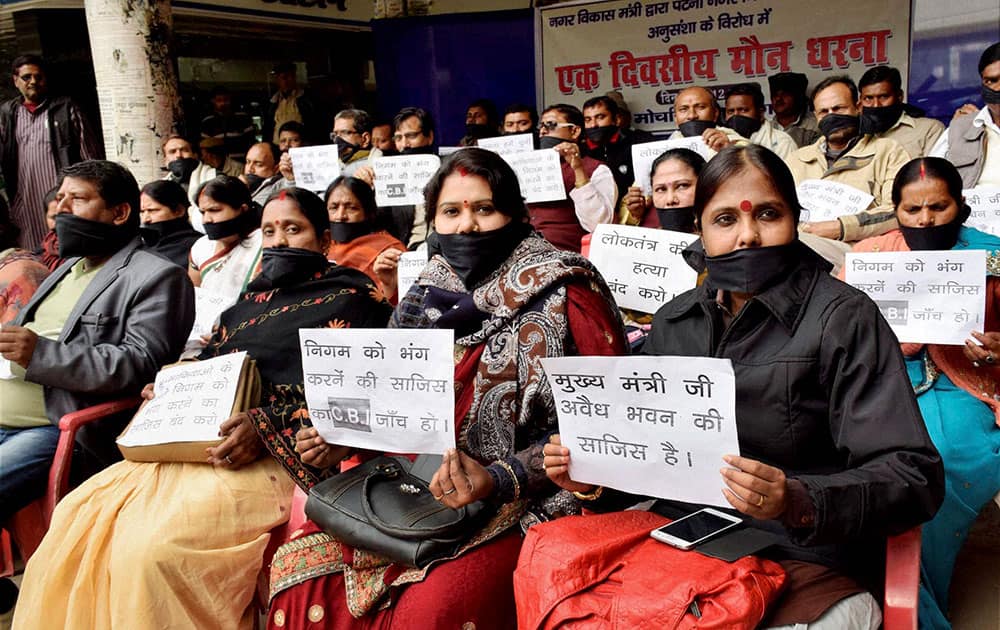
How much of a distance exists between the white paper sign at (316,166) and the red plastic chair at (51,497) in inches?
114

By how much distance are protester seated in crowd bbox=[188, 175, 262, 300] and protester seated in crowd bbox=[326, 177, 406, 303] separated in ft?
1.74

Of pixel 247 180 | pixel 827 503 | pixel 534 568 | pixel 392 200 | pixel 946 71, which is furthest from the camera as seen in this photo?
pixel 946 71

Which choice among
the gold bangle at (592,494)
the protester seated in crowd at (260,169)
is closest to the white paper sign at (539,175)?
the protester seated in crowd at (260,169)

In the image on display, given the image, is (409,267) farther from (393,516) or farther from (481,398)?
(393,516)

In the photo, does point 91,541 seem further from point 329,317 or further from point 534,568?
point 534,568

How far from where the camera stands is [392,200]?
5652 mm

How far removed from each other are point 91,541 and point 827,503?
7.76ft

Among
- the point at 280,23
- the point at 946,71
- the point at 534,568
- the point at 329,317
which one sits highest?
the point at 280,23

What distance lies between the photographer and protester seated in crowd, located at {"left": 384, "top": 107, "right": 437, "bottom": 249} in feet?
19.7

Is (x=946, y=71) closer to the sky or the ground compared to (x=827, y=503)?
closer to the sky

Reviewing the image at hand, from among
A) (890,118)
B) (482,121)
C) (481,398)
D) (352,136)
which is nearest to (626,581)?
(481,398)

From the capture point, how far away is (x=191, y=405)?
301 centimetres

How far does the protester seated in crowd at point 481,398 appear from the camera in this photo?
7.63 feet

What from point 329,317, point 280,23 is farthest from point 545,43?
point 329,317
